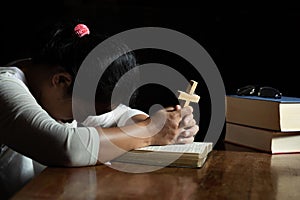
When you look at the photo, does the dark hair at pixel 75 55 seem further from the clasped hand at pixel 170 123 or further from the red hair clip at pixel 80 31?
the clasped hand at pixel 170 123

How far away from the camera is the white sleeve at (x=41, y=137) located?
0.97 metres

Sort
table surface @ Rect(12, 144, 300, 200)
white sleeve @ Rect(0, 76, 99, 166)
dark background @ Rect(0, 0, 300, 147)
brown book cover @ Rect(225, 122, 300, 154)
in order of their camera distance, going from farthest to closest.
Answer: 1. dark background @ Rect(0, 0, 300, 147)
2. brown book cover @ Rect(225, 122, 300, 154)
3. white sleeve @ Rect(0, 76, 99, 166)
4. table surface @ Rect(12, 144, 300, 200)

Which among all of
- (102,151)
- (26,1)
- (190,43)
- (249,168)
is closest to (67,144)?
(102,151)

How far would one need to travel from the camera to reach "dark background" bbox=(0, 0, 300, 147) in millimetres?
1670

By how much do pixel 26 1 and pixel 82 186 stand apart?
50.1 inches

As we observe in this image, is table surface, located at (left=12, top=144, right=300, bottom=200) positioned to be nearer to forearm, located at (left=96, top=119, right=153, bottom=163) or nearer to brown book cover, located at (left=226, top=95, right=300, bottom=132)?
forearm, located at (left=96, top=119, right=153, bottom=163)

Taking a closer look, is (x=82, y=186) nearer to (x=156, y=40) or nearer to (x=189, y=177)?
(x=189, y=177)

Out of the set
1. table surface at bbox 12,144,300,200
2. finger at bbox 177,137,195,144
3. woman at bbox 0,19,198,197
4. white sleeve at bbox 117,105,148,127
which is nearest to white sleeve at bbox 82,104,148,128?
white sleeve at bbox 117,105,148,127

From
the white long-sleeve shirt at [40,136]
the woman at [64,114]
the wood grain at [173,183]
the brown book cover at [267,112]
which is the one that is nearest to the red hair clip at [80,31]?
the woman at [64,114]

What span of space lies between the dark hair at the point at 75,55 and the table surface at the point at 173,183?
0.59 ft

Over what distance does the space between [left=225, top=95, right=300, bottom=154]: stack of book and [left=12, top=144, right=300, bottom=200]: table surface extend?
123mm

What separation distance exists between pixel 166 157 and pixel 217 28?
0.83m

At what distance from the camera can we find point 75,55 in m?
1.12

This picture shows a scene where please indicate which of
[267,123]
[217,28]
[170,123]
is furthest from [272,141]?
[217,28]
